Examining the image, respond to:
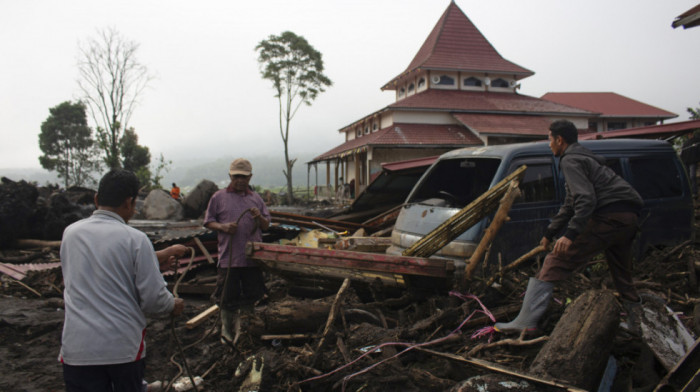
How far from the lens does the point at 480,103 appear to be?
81.8 feet

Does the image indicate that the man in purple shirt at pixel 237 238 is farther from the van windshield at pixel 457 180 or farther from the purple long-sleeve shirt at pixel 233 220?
the van windshield at pixel 457 180

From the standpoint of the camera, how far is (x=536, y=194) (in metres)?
4.80

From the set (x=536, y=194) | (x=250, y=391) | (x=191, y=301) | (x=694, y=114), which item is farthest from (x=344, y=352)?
(x=694, y=114)

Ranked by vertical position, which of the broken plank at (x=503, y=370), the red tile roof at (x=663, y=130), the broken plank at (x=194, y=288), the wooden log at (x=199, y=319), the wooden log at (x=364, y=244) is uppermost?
the red tile roof at (x=663, y=130)

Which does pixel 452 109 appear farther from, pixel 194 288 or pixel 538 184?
pixel 194 288

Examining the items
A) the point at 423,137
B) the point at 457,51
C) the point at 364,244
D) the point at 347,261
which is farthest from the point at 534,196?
the point at 457,51

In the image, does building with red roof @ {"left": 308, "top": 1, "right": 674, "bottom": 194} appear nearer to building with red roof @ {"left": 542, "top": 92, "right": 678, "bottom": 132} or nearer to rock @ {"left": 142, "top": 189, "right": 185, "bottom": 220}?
rock @ {"left": 142, "top": 189, "right": 185, "bottom": 220}

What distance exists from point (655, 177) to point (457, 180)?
2464 millimetres

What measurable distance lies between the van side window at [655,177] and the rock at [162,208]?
13757 millimetres

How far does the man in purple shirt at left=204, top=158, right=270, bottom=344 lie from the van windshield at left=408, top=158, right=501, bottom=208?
2.23 metres

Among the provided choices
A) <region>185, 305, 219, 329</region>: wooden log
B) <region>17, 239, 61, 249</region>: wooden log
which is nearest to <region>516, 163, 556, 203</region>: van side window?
<region>185, 305, 219, 329</region>: wooden log

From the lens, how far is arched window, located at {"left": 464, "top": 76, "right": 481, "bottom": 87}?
27.1 meters

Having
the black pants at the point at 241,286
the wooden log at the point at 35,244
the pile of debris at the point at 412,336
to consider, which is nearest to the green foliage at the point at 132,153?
the wooden log at the point at 35,244

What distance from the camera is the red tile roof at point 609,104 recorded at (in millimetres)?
35375
